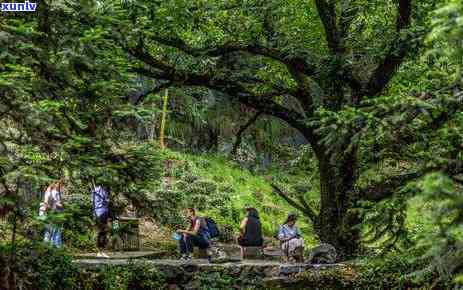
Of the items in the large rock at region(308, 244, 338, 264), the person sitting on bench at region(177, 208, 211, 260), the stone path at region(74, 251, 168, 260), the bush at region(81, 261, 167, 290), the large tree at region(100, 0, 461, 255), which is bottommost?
the bush at region(81, 261, 167, 290)

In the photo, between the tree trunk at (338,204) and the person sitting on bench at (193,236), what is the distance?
8.13 feet

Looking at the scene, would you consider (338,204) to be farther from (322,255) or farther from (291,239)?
(322,255)

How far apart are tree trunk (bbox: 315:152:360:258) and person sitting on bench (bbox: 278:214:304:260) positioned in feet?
1.79

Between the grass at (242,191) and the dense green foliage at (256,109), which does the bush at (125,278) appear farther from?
the grass at (242,191)

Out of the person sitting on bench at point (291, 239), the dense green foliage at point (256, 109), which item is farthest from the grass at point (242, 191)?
the person sitting on bench at point (291, 239)

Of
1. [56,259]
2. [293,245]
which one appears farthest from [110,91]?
[293,245]

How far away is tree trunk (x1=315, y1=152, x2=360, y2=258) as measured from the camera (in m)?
15.5

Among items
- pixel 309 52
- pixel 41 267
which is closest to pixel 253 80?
pixel 309 52

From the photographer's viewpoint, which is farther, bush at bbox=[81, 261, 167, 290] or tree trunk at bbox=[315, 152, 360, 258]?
tree trunk at bbox=[315, 152, 360, 258]

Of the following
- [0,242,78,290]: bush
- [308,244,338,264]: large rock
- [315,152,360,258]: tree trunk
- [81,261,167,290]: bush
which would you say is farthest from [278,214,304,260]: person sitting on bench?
[0,242,78,290]: bush

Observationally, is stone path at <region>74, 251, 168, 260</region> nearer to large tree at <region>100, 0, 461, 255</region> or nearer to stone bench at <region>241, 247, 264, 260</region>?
stone bench at <region>241, 247, 264, 260</region>

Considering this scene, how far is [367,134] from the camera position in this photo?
8531mm

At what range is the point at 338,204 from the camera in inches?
617

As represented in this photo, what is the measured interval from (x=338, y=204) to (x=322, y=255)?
143 cm
